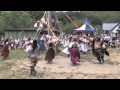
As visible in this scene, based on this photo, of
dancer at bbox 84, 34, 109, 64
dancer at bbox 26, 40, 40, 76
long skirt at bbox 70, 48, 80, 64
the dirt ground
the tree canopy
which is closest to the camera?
the dirt ground

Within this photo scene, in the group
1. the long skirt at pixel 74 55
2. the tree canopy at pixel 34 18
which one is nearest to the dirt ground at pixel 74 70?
the long skirt at pixel 74 55

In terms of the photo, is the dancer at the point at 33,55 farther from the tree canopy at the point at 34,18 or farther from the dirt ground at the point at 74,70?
the tree canopy at the point at 34,18

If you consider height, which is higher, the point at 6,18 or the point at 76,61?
the point at 6,18

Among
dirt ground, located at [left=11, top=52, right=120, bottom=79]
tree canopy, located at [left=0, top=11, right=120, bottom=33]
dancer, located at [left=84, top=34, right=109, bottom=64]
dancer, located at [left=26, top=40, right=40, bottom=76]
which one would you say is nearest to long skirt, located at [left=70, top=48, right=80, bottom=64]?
dirt ground, located at [left=11, top=52, right=120, bottom=79]

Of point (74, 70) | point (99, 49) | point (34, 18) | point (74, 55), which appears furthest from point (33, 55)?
point (34, 18)

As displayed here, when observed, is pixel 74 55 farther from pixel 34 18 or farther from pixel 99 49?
pixel 34 18

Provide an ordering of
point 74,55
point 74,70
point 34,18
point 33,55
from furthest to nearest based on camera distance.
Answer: point 34,18, point 74,55, point 74,70, point 33,55

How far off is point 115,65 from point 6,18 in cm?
2929

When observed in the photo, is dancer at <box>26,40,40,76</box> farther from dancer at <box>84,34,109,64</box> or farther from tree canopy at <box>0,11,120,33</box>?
tree canopy at <box>0,11,120,33</box>

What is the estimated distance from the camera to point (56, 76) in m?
10.6

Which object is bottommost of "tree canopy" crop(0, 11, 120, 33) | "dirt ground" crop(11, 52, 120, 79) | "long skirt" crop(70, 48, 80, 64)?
"dirt ground" crop(11, 52, 120, 79)
